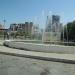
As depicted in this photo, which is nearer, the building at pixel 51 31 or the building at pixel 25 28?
the building at pixel 51 31

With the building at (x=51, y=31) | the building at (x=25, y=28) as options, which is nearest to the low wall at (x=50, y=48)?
the building at (x=51, y=31)

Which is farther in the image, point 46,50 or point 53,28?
point 53,28

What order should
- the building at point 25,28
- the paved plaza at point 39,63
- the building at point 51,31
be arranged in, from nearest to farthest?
1. the paved plaza at point 39,63
2. the building at point 51,31
3. the building at point 25,28

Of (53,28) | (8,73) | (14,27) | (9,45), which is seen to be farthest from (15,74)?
(14,27)

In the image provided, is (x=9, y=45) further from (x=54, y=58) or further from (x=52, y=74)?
(x=52, y=74)

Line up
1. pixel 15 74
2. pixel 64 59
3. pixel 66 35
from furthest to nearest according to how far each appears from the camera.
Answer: pixel 66 35 < pixel 64 59 < pixel 15 74

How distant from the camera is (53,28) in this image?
195 feet

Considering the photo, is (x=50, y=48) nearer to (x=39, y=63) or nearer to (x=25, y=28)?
(x=39, y=63)

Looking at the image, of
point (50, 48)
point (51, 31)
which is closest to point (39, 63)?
point (50, 48)

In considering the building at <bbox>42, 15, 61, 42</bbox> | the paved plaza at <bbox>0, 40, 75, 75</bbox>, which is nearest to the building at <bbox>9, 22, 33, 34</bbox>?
the building at <bbox>42, 15, 61, 42</bbox>

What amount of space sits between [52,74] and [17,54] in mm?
9453

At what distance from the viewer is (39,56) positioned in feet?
56.6

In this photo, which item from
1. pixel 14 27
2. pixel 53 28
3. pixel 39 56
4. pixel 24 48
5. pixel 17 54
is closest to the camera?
pixel 39 56

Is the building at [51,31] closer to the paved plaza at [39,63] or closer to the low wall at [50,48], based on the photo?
the low wall at [50,48]
